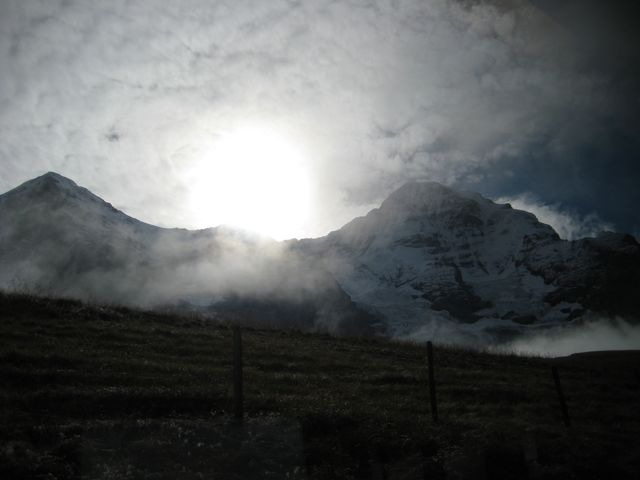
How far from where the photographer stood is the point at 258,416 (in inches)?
596

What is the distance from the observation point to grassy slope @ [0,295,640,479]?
11.5m

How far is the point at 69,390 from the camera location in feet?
49.4

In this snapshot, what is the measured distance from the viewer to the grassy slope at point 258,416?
1153 centimetres

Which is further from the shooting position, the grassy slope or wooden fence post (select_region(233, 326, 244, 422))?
wooden fence post (select_region(233, 326, 244, 422))

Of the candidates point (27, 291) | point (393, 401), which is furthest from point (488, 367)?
point (27, 291)

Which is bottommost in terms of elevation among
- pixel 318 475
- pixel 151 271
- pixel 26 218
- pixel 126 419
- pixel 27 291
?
pixel 318 475

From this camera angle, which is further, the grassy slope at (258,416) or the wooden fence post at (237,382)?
the wooden fence post at (237,382)

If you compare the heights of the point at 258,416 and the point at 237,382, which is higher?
the point at 237,382

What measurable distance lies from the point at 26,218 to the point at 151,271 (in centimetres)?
5093

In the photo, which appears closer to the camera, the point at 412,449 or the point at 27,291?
the point at 412,449

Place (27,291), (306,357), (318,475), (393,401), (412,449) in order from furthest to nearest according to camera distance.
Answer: (27,291), (306,357), (393,401), (412,449), (318,475)

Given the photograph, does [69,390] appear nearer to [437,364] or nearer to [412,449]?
[412,449]

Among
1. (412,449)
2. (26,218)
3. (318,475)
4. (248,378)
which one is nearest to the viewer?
(318,475)

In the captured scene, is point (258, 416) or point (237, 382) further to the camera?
point (258, 416)
